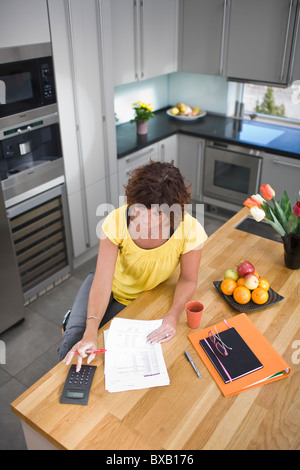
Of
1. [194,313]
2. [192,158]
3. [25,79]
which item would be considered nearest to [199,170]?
[192,158]

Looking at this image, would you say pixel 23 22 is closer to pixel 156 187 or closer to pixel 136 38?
pixel 136 38

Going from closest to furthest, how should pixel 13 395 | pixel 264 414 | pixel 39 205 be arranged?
pixel 264 414 < pixel 13 395 < pixel 39 205

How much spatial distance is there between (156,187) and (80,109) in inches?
58.4

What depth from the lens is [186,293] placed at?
1704 millimetres

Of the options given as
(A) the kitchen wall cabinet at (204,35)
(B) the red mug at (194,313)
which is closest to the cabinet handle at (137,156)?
(A) the kitchen wall cabinet at (204,35)

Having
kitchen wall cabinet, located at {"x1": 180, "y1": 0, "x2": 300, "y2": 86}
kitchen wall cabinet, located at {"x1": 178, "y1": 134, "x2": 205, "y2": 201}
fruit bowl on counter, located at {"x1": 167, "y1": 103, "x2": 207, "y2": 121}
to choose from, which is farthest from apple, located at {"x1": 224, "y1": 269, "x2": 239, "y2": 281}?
fruit bowl on counter, located at {"x1": 167, "y1": 103, "x2": 207, "y2": 121}

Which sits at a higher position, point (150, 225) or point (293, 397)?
point (150, 225)

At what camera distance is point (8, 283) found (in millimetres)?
2527

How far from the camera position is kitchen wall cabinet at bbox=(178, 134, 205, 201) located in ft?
12.4

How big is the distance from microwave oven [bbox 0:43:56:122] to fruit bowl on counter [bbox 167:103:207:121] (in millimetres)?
1666

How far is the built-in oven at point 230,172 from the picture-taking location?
11.5 feet
